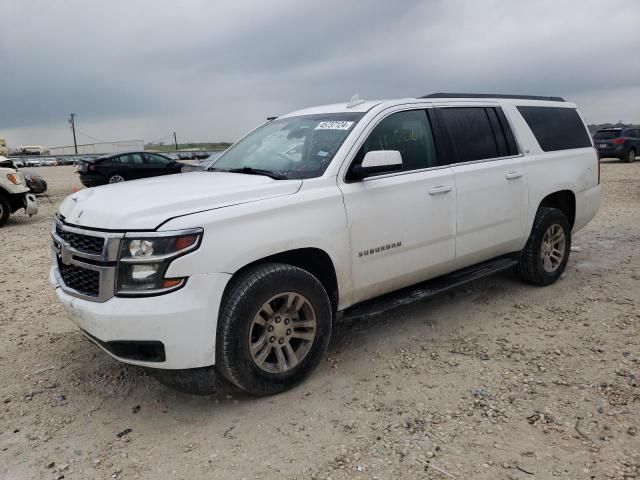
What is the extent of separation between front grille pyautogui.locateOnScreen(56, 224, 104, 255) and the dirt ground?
1.04 metres

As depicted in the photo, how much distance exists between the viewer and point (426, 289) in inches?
160

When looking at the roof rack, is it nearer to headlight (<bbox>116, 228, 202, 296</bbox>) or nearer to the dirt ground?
the dirt ground

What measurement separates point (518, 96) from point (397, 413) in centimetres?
356

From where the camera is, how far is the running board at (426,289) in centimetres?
368

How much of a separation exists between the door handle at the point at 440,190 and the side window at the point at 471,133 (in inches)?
13.2

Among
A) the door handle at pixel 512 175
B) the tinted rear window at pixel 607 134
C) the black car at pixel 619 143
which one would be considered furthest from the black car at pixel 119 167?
the tinted rear window at pixel 607 134

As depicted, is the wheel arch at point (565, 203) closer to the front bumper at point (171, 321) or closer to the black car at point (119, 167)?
Answer: the front bumper at point (171, 321)

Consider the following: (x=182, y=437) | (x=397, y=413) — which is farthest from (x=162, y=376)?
(x=397, y=413)

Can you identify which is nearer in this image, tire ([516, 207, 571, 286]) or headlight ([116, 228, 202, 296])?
headlight ([116, 228, 202, 296])

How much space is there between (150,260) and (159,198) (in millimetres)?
455

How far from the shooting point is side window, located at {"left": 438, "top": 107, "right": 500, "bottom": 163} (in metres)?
4.28

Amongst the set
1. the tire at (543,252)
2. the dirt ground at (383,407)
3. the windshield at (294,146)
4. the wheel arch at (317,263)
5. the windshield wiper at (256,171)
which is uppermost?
the windshield at (294,146)

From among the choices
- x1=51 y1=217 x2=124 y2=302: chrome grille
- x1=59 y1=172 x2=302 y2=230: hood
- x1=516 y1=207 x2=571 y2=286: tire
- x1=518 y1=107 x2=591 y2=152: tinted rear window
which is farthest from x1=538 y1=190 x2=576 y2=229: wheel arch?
x1=51 y1=217 x2=124 y2=302: chrome grille

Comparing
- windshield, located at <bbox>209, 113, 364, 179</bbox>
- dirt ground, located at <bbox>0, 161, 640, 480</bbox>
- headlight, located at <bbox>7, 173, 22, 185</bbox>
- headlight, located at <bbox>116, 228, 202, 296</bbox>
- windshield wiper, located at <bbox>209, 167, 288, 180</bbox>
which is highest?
windshield, located at <bbox>209, 113, 364, 179</bbox>
